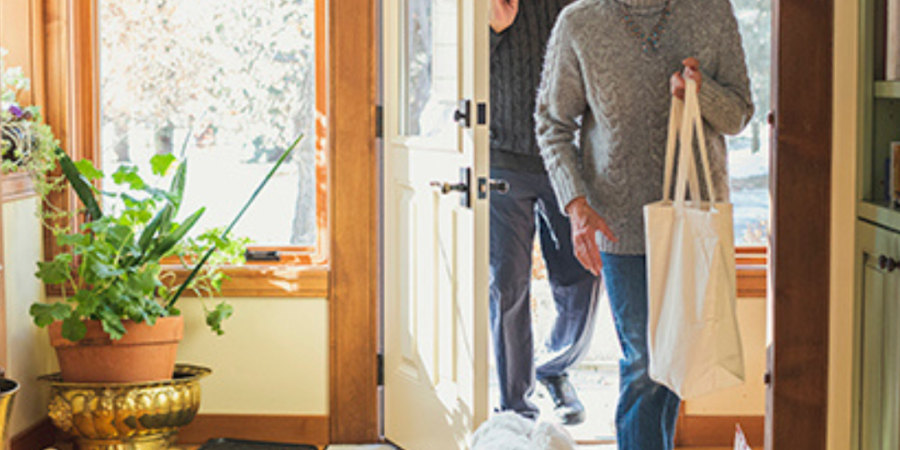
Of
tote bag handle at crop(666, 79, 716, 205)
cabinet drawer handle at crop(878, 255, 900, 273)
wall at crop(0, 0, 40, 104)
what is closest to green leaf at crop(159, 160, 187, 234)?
wall at crop(0, 0, 40, 104)

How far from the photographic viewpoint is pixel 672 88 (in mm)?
2932

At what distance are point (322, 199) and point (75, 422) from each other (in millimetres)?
1125

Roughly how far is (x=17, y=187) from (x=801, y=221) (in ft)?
8.68

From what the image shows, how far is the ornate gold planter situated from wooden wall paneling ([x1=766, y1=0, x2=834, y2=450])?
2.21m

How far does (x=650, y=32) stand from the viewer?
2998 millimetres

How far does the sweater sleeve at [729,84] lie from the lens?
2.96 meters

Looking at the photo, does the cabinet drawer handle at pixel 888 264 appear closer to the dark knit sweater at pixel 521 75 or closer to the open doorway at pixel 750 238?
the open doorway at pixel 750 238

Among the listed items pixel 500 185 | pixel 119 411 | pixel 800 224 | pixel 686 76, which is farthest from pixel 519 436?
pixel 119 411

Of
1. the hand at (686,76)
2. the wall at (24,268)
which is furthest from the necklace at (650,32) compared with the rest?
the wall at (24,268)

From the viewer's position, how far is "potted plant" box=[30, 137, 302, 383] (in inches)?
149

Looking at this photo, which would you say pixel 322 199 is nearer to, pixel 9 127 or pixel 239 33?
pixel 239 33

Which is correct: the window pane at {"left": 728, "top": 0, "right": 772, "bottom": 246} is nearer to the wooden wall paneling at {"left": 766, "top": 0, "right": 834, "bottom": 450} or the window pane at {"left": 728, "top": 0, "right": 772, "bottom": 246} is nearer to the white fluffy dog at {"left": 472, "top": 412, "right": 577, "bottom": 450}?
the wooden wall paneling at {"left": 766, "top": 0, "right": 834, "bottom": 450}

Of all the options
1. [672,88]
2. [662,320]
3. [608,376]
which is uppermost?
[672,88]

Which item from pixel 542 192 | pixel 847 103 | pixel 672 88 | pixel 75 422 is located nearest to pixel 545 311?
pixel 542 192
